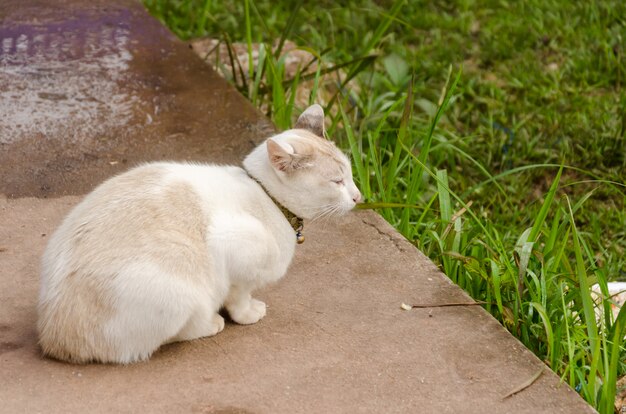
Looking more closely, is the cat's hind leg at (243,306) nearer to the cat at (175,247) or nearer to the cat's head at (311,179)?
the cat at (175,247)

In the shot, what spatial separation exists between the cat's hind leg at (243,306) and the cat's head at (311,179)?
14.7 inches

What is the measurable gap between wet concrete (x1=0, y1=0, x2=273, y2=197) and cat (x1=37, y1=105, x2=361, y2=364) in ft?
4.53

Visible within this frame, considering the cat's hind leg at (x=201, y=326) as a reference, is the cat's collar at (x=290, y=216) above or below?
above

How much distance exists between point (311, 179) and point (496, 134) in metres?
3.10

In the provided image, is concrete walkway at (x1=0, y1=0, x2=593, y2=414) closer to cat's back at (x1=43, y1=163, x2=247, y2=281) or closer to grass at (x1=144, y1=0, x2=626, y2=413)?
grass at (x1=144, y1=0, x2=626, y2=413)

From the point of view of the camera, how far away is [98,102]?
5.23m

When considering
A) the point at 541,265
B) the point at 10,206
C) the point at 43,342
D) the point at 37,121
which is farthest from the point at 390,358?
the point at 37,121

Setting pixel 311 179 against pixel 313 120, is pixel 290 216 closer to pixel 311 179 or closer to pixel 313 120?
pixel 311 179

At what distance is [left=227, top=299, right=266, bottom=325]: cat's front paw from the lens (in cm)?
352

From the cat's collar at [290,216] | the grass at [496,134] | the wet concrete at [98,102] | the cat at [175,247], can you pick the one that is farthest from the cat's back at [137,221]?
the wet concrete at [98,102]

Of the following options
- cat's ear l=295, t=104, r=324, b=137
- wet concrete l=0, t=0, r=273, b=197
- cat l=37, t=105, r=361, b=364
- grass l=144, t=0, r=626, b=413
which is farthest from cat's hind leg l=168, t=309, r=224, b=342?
wet concrete l=0, t=0, r=273, b=197

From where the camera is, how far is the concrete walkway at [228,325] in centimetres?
312

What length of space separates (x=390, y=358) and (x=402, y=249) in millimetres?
900

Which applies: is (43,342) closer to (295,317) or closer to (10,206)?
(295,317)
